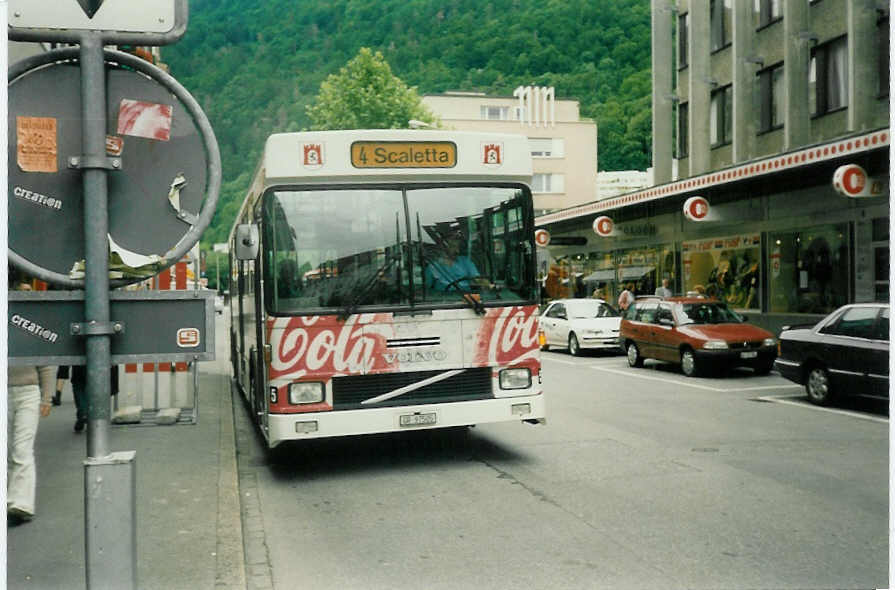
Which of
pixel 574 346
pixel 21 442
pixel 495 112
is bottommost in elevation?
pixel 574 346

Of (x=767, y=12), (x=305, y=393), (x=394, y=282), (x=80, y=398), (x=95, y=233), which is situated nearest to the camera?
(x=95, y=233)

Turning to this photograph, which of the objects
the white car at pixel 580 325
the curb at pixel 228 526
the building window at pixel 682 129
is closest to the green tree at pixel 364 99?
the building window at pixel 682 129

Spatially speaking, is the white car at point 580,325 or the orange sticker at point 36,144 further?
the white car at point 580,325

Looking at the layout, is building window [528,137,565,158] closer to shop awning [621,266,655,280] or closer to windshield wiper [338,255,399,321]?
shop awning [621,266,655,280]

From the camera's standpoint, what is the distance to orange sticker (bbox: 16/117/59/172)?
3.14 metres

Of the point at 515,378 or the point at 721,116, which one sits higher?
the point at 721,116

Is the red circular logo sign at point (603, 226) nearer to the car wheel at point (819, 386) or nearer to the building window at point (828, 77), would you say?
the building window at point (828, 77)

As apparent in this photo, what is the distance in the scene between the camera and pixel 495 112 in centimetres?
7319

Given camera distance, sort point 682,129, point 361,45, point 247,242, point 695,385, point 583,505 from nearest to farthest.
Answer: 1. point 247,242
2. point 583,505
3. point 361,45
4. point 695,385
5. point 682,129

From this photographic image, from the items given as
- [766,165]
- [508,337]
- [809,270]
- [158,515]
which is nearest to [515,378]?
[508,337]

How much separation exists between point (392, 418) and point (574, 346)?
637 inches

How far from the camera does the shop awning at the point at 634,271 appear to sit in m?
30.5

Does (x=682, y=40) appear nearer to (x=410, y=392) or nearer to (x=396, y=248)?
(x=396, y=248)

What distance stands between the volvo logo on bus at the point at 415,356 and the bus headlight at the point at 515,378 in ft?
2.00
